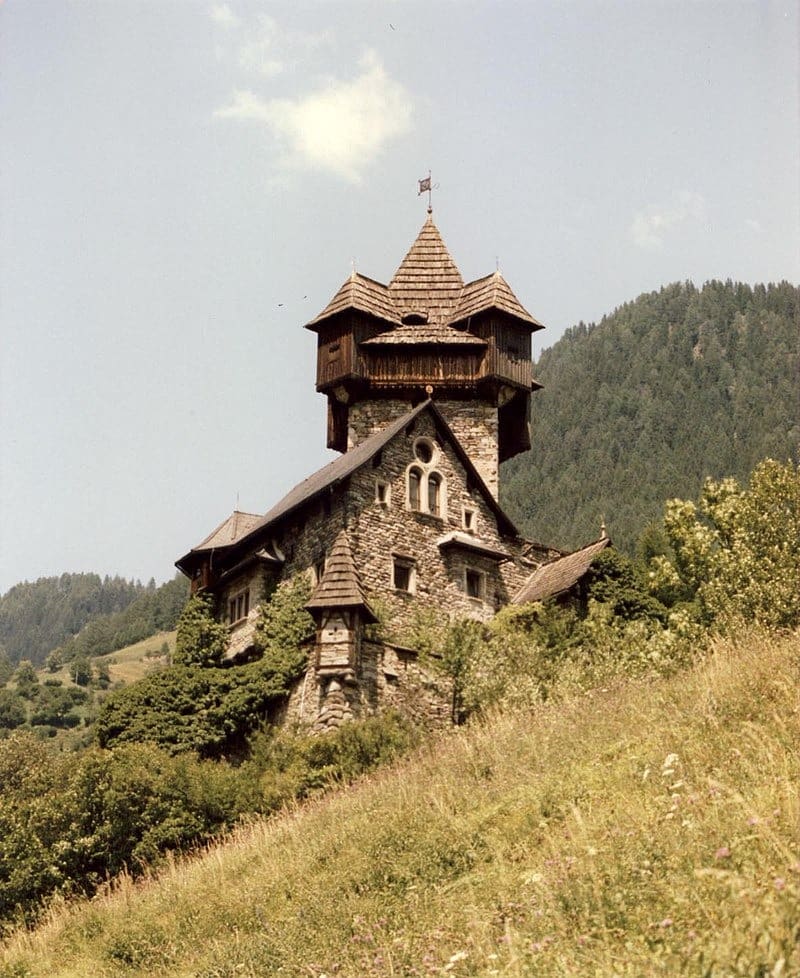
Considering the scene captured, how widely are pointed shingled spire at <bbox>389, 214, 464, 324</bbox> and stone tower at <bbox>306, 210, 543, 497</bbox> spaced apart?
0.56 meters

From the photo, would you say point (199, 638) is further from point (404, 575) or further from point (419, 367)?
point (419, 367)

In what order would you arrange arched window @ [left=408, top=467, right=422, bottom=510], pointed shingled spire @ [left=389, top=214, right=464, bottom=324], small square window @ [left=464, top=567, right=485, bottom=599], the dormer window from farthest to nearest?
1. pointed shingled spire @ [left=389, top=214, right=464, bottom=324]
2. small square window @ [left=464, top=567, right=485, bottom=599]
3. the dormer window
4. arched window @ [left=408, top=467, right=422, bottom=510]

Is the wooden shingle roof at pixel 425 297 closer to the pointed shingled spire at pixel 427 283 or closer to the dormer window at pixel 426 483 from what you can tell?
the pointed shingled spire at pixel 427 283

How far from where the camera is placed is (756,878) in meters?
9.09

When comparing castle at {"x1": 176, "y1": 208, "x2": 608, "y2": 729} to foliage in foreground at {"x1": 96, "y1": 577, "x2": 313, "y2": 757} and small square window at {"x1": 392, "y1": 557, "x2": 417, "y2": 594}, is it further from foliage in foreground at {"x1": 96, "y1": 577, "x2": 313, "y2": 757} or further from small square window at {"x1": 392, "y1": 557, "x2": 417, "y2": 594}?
foliage in foreground at {"x1": 96, "y1": 577, "x2": 313, "y2": 757}

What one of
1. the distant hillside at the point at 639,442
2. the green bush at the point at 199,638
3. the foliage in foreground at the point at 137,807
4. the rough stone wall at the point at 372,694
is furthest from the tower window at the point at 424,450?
the distant hillside at the point at 639,442

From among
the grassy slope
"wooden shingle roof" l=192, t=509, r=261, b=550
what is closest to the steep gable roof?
"wooden shingle roof" l=192, t=509, r=261, b=550

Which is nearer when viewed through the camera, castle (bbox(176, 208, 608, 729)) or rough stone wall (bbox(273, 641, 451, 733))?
rough stone wall (bbox(273, 641, 451, 733))

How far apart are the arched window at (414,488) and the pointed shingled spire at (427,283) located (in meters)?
12.1

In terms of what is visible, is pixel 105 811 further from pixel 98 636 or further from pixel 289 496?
pixel 98 636

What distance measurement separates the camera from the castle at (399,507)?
3353 centimetres

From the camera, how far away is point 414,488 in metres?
38.1

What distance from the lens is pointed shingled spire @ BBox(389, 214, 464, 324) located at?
49375 millimetres

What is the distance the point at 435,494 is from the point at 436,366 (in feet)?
27.1
